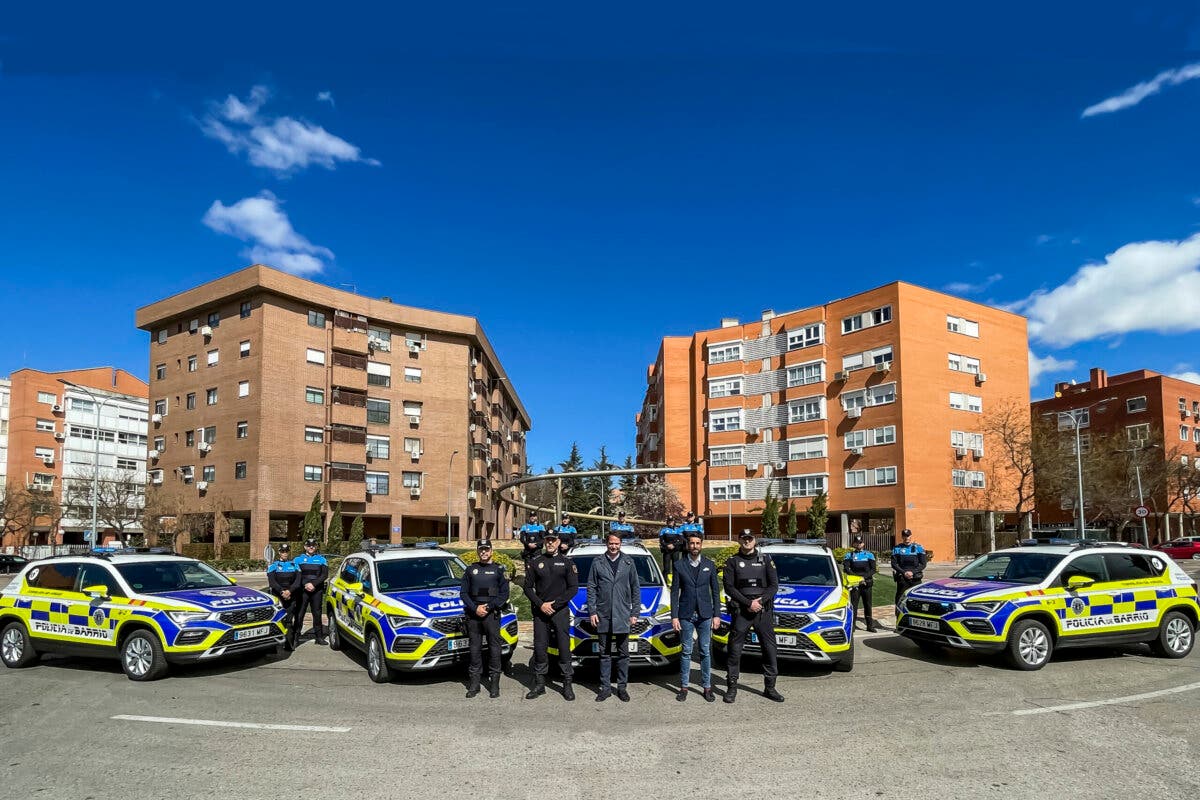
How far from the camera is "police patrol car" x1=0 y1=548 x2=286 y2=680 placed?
10.0 meters

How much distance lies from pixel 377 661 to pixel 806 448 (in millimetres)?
48179

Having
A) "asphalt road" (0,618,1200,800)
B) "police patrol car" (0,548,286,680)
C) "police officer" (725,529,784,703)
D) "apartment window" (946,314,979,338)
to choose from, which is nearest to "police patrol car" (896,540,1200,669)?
"asphalt road" (0,618,1200,800)

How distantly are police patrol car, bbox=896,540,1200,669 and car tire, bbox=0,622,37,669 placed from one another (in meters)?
12.3

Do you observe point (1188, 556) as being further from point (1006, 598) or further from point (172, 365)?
point (172, 365)

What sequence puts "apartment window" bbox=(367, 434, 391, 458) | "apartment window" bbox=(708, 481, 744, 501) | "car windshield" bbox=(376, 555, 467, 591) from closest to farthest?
1. "car windshield" bbox=(376, 555, 467, 591)
2. "apartment window" bbox=(367, 434, 391, 458)
3. "apartment window" bbox=(708, 481, 744, 501)

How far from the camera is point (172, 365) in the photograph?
54844 millimetres

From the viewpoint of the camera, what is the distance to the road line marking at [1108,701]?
809cm

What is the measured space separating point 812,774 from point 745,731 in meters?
1.36

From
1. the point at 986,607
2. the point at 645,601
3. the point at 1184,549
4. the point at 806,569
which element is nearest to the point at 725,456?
the point at 1184,549

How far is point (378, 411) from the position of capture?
56.7 meters

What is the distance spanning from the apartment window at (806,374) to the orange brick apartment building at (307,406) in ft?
78.9

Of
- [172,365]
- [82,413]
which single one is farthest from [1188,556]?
[82,413]

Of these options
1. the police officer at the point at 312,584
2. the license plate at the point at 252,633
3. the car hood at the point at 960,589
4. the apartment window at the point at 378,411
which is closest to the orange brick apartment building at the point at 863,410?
the apartment window at the point at 378,411

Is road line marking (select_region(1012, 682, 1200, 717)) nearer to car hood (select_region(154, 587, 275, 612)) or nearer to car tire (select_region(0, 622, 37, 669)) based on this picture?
car hood (select_region(154, 587, 275, 612))
